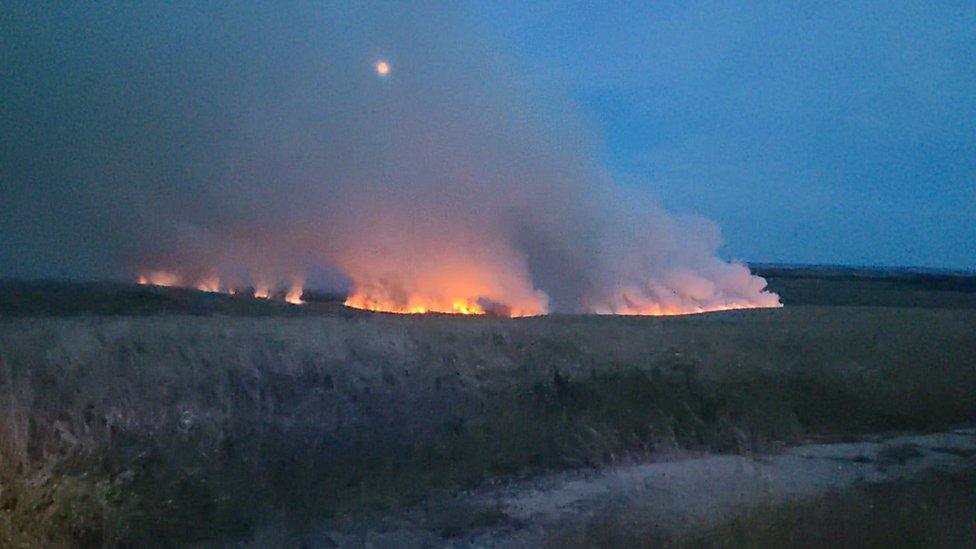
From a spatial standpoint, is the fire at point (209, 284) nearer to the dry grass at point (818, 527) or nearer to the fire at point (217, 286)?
the fire at point (217, 286)

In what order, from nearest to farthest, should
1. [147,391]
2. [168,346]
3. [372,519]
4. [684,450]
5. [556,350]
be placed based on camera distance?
[372,519]
[147,391]
[684,450]
[168,346]
[556,350]

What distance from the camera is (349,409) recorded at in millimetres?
13766

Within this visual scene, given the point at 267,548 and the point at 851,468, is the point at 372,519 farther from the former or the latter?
the point at 851,468

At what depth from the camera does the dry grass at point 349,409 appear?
9.49m

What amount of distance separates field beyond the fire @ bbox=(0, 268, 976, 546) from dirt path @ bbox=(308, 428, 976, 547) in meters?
0.65

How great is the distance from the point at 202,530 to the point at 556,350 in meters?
12.1

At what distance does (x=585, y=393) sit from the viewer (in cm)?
1652

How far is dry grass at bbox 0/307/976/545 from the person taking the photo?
9492mm

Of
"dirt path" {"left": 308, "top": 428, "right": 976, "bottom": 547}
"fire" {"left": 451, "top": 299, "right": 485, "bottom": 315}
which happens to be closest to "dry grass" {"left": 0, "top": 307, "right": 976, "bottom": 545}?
"dirt path" {"left": 308, "top": 428, "right": 976, "bottom": 547}

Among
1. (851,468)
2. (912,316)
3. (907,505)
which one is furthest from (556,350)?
(912,316)

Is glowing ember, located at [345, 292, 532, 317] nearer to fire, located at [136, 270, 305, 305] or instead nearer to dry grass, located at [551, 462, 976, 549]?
fire, located at [136, 270, 305, 305]

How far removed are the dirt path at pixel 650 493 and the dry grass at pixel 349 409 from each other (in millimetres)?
719

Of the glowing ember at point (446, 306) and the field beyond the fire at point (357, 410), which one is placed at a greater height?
the glowing ember at point (446, 306)

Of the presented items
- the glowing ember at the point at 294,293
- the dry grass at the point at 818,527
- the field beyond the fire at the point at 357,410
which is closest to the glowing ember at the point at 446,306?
the glowing ember at the point at 294,293
